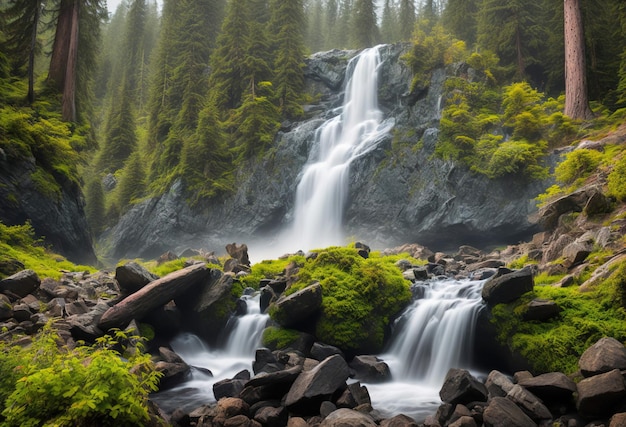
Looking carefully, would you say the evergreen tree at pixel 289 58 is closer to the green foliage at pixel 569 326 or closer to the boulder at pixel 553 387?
the green foliage at pixel 569 326

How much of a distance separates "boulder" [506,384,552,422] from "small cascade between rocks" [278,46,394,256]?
19412mm

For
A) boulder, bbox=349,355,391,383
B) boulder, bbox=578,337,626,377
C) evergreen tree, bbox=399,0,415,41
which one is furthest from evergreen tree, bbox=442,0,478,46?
boulder, bbox=578,337,626,377

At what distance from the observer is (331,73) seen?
119ft

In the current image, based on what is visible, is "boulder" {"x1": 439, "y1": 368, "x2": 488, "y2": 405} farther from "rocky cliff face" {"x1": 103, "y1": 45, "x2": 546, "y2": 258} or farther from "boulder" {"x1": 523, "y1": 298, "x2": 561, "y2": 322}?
"rocky cliff face" {"x1": 103, "y1": 45, "x2": 546, "y2": 258}

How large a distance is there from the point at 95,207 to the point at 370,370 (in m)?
35.4

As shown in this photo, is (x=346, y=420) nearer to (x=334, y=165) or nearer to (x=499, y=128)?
(x=499, y=128)

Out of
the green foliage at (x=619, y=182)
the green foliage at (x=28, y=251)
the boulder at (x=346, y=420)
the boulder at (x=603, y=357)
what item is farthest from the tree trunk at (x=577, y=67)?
the green foliage at (x=28, y=251)

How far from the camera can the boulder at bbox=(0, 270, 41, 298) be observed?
905cm

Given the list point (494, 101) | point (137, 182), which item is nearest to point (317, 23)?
point (137, 182)

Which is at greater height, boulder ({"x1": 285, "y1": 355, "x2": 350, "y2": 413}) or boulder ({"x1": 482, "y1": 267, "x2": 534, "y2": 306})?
boulder ({"x1": 482, "y1": 267, "x2": 534, "y2": 306})

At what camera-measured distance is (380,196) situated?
25281 mm

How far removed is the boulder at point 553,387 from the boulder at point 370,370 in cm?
310

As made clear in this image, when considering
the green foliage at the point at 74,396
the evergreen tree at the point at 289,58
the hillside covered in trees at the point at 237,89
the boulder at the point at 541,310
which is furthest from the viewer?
the evergreen tree at the point at 289,58

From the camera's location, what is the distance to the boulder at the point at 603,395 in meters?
5.12
